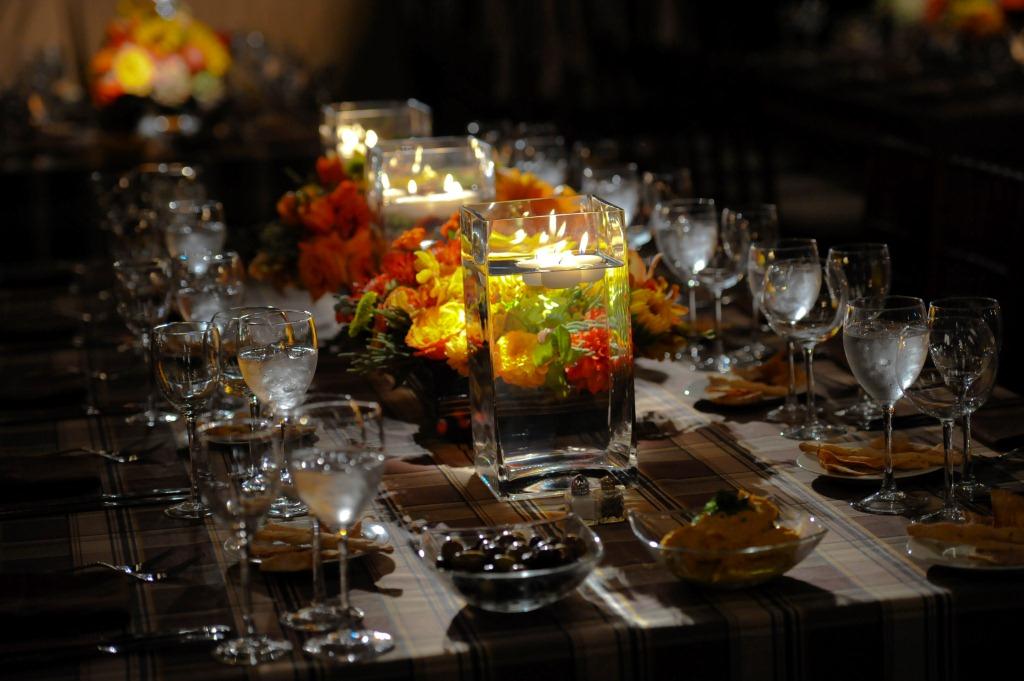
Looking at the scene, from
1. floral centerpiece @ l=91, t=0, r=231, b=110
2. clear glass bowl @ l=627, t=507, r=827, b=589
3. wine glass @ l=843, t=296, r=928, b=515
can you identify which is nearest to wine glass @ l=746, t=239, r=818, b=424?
wine glass @ l=843, t=296, r=928, b=515

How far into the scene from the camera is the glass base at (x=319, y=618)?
137cm

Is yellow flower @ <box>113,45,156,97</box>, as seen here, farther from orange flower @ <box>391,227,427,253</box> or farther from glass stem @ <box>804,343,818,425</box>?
glass stem @ <box>804,343,818,425</box>

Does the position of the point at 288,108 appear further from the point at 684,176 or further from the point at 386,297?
the point at 386,297

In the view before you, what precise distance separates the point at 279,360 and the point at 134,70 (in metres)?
4.51

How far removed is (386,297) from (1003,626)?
1019 millimetres

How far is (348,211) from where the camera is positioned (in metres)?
2.71

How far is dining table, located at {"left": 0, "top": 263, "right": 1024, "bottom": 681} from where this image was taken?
1.33 m

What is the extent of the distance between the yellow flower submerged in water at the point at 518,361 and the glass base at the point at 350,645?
0.46 meters

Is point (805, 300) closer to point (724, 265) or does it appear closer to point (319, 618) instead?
point (724, 265)

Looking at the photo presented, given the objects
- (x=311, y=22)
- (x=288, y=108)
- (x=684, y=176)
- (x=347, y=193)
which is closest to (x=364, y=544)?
(x=347, y=193)

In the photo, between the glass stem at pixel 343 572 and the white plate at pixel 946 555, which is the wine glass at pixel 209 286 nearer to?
the glass stem at pixel 343 572

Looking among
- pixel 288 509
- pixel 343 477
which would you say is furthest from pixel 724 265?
pixel 343 477

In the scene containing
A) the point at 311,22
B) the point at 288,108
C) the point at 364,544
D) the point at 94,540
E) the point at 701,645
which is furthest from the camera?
the point at 311,22

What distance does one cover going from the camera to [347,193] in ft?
8.95
